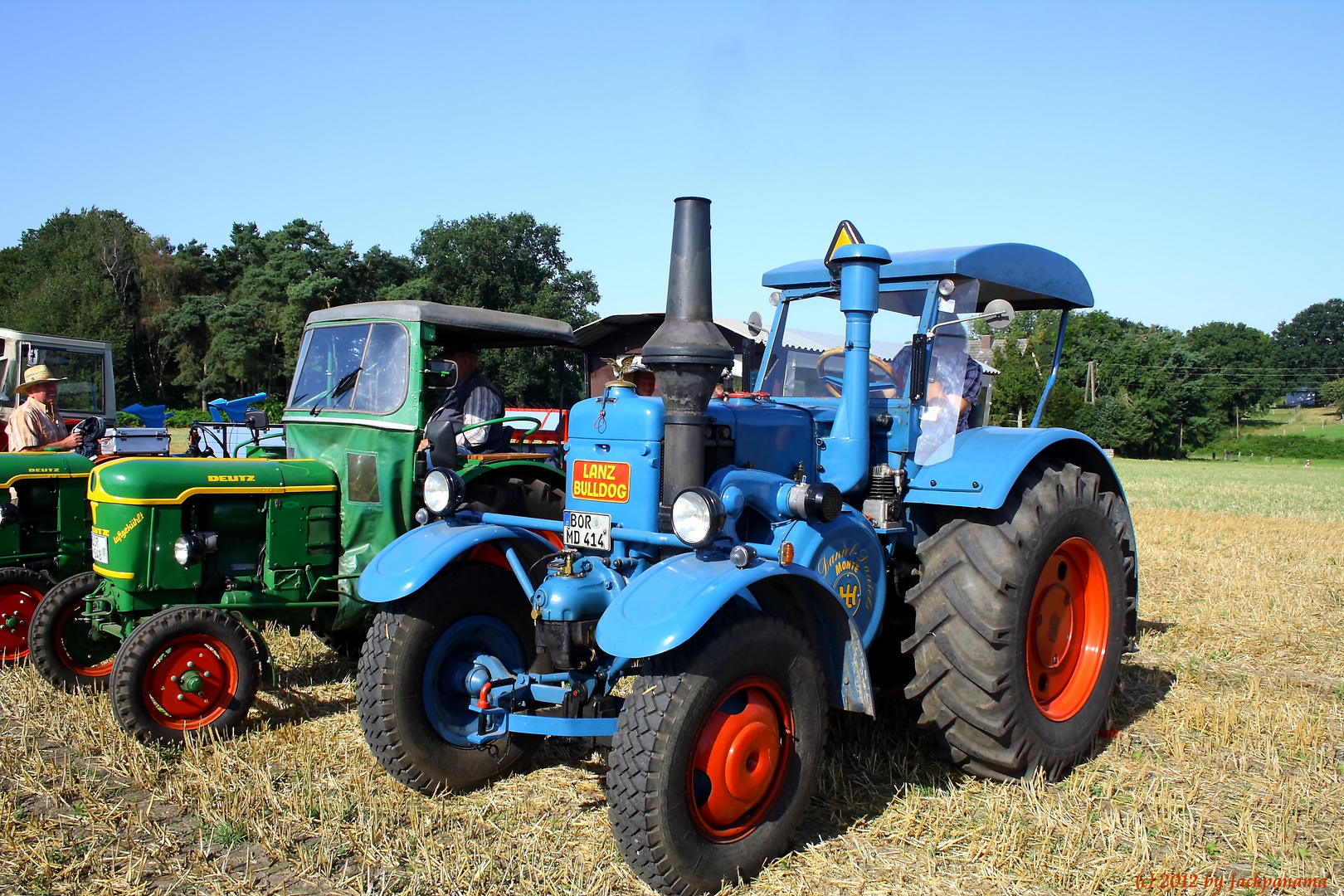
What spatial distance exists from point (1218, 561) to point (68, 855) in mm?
10414

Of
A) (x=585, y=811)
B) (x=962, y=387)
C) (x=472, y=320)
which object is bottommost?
(x=585, y=811)

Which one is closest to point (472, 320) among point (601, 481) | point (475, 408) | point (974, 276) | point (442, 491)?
point (475, 408)

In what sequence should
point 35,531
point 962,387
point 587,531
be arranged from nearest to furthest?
point 587,531
point 962,387
point 35,531

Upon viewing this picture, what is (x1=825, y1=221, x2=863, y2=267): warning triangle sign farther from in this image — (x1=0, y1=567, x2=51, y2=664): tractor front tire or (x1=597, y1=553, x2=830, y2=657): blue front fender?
(x1=0, y1=567, x2=51, y2=664): tractor front tire

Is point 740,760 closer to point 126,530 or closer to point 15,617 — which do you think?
point 126,530

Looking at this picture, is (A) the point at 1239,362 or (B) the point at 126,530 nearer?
(B) the point at 126,530

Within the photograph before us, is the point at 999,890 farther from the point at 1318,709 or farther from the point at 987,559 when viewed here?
the point at 1318,709

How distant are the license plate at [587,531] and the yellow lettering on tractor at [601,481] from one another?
8cm

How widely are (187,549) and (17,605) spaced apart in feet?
6.73

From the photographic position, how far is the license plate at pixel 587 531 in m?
3.76

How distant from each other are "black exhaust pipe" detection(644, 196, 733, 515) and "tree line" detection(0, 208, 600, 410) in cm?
3077

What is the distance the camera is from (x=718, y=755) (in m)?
3.22

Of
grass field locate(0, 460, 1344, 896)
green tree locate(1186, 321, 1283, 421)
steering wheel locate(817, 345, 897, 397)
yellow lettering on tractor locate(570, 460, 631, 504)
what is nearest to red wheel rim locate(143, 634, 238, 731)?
grass field locate(0, 460, 1344, 896)

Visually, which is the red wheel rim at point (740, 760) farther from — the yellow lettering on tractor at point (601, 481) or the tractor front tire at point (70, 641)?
the tractor front tire at point (70, 641)
